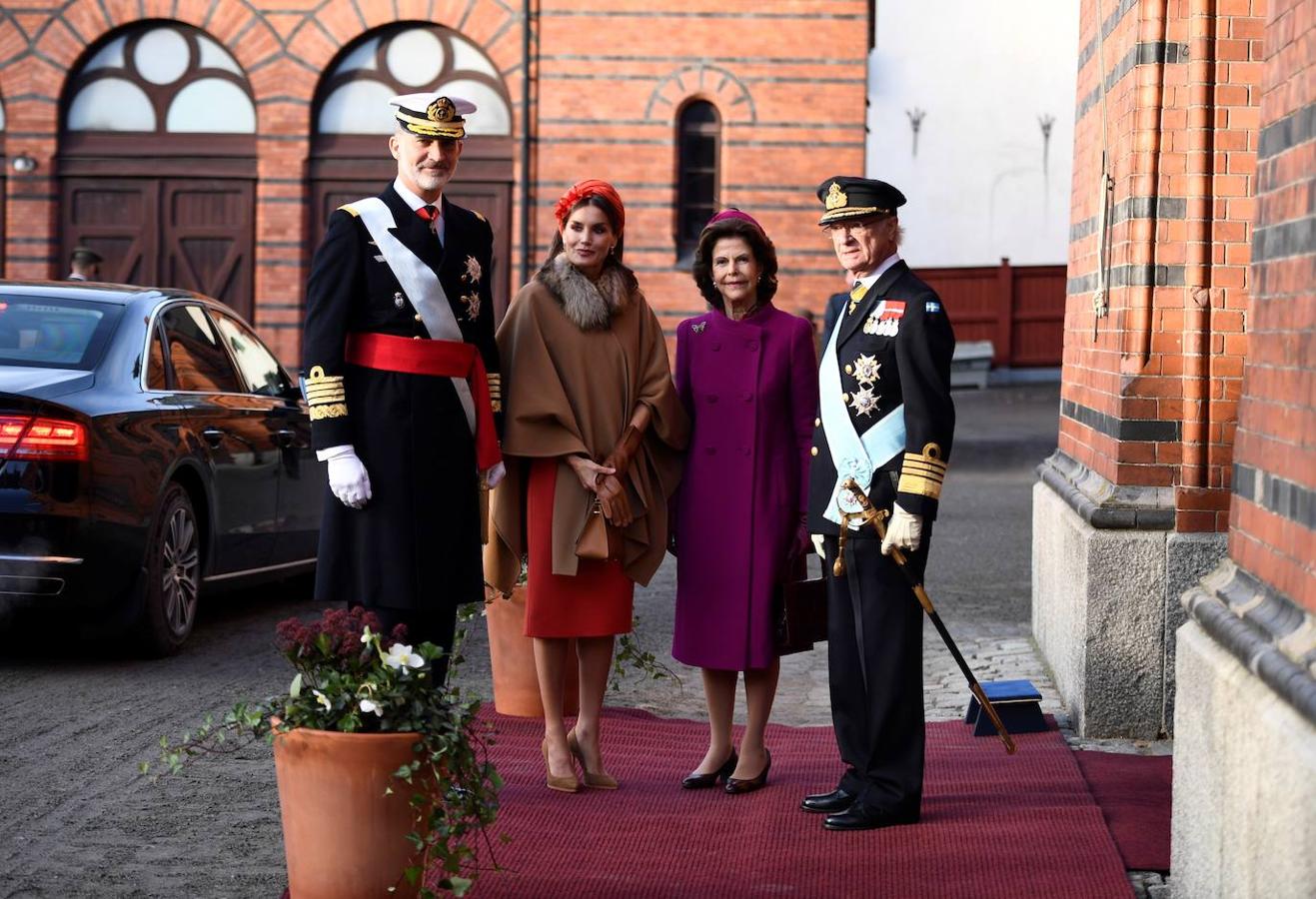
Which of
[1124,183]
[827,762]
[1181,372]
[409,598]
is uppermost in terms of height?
[1124,183]

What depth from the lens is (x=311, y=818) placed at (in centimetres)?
427

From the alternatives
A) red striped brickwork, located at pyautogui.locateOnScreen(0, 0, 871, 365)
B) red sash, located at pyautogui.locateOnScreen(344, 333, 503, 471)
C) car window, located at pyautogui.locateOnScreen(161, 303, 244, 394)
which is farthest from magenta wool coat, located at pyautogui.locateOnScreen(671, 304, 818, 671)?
red striped brickwork, located at pyautogui.locateOnScreen(0, 0, 871, 365)

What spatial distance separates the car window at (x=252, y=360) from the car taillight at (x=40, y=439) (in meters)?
1.84

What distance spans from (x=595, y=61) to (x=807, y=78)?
2691 millimetres

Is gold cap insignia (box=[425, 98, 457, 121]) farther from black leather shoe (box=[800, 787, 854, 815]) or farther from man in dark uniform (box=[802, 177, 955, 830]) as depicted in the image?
black leather shoe (box=[800, 787, 854, 815])

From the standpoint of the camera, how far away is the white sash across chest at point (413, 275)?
5211 mm

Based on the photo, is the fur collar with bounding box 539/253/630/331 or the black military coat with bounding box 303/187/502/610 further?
the fur collar with bounding box 539/253/630/331

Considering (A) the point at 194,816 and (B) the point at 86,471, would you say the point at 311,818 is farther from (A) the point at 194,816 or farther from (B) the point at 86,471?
(B) the point at 86,471

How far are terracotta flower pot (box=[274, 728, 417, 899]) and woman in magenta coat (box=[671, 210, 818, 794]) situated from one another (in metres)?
1.72

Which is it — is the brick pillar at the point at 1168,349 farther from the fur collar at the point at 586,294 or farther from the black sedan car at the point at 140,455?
the black sedan car at the point at 140,455

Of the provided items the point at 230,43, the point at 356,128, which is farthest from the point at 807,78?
the point at 230,43

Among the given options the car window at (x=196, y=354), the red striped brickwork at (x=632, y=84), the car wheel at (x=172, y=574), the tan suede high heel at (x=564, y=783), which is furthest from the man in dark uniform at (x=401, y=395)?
the red striped brickwork at (x=632, y=84)

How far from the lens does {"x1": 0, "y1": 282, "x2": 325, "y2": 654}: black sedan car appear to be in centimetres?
754

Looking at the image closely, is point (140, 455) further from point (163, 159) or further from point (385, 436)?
point (163, 159)
